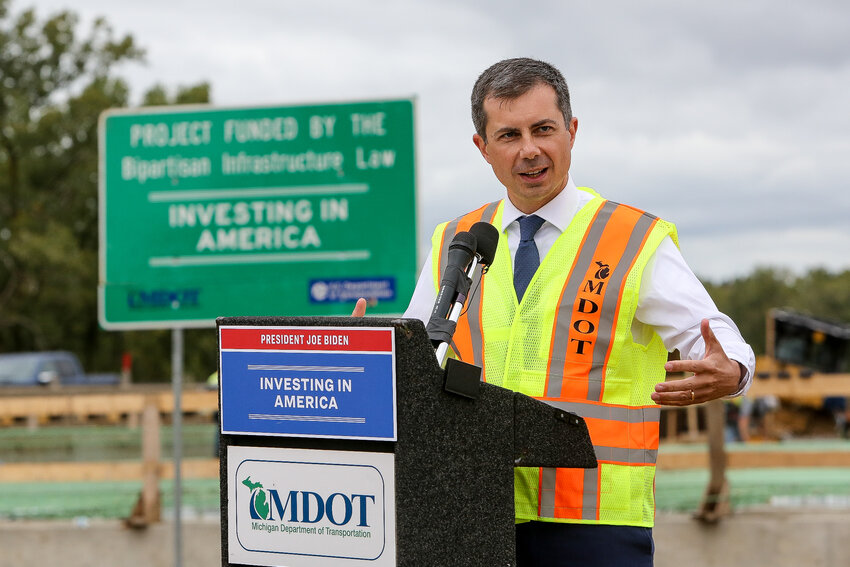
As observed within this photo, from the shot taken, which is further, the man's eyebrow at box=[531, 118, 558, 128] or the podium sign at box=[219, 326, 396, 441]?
the man's eyebrow at box=[531, 118, 558, 128]

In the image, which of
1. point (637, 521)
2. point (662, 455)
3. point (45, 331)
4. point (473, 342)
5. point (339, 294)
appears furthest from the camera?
point (45, 331)

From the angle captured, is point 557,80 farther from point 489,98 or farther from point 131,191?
point 131,191

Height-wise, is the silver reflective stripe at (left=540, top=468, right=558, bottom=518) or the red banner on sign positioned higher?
the red banner on sign

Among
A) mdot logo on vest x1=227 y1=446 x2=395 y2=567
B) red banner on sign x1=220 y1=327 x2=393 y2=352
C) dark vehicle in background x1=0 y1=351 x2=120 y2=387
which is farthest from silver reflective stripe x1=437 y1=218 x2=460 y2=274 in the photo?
dark vehicle in background x1=0 y1=351 x2=120 y2=387

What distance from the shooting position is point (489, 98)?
8.88ft

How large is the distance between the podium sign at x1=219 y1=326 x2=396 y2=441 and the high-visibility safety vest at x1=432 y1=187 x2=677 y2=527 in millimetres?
564

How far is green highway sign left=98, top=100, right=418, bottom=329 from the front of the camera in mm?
6988

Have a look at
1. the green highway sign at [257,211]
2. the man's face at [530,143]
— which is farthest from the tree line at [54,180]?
the man's face at [530,143]

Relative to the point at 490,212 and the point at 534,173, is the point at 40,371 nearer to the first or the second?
the point at 490,212

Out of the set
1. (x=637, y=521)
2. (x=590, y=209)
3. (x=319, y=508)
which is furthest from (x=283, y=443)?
(x=590, y=209)

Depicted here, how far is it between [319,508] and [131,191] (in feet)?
17.4

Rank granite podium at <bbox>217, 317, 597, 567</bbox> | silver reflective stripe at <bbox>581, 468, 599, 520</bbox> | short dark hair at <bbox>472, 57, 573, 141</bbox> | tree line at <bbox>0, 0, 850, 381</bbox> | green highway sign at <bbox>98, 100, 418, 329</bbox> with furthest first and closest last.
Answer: tree line at <bbox>0, 0, 850, 381</bbox>, green highway sign at <bbox>98, 100, 418, 329</bbox>, short dark hair at <bbox>472, 57, 573, 141</bbox>, silver reflective stripe at <bbox>581, 468, 599, 520</bbox>, granite podium at <bbox>217, 317, 597, 567</bbox>

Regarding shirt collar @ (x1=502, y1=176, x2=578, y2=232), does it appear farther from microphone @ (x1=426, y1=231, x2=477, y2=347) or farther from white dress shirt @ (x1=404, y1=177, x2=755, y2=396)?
microphone @ (x1=426, y1=231, x2=477, y2=347)

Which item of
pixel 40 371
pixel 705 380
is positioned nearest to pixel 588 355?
pixel 705 380
